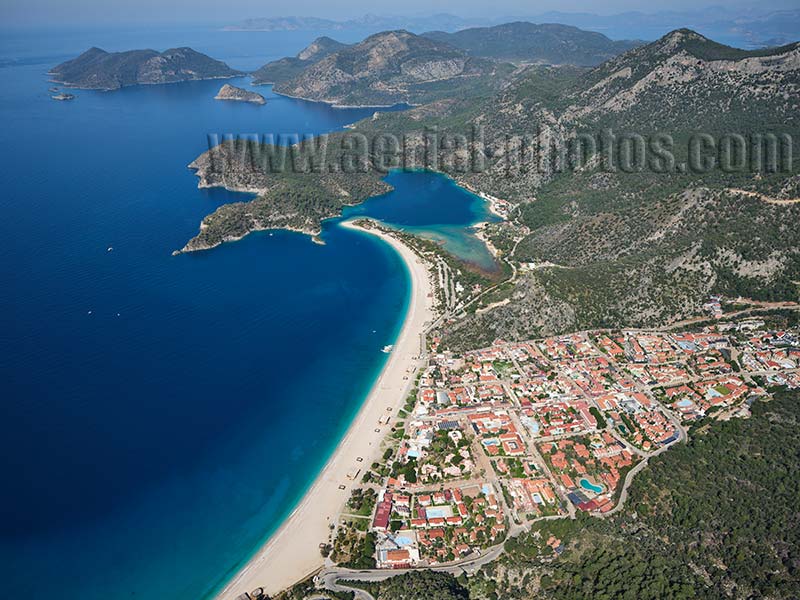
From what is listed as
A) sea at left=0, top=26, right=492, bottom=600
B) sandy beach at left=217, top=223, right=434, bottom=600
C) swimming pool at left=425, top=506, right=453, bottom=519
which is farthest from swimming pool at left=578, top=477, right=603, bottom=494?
sea at left=0, top=26, right=492, bottom=600

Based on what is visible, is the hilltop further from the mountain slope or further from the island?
the island

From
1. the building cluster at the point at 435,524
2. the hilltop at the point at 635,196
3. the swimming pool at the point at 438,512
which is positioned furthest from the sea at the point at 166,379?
the hilltop at the point at 635,196

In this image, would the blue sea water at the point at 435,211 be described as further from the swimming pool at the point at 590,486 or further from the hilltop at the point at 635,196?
the swimming pool at the point at 590,486

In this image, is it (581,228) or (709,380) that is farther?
(581,228)

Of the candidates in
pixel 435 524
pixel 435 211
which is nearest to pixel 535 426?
Answer: pixel 435 524

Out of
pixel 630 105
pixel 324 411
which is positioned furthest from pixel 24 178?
pixel 630 105

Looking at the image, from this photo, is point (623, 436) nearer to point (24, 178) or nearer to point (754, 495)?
point (754, 495)
